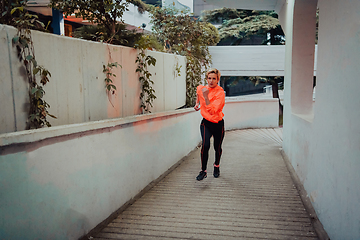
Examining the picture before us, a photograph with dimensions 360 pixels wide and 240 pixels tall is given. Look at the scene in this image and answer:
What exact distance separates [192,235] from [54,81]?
201cm

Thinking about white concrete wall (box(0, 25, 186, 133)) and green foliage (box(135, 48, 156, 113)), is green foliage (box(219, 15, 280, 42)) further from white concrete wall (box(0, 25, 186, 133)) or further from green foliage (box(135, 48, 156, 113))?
white concrete wall (box(0, 25, 186, 133))

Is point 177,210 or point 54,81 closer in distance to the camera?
point 54,81

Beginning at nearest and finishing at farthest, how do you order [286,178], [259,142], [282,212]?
[282,212] → [286,178] → [259,142]

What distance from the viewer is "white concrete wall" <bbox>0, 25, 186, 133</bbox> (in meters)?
2.28

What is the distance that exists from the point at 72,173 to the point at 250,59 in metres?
10.7

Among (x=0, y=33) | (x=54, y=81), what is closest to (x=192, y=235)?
(x=54, y=81)

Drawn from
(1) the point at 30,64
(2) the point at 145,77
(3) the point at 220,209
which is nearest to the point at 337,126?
(3) the point at 220,209

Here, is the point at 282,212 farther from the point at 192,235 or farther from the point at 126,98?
the point at 126,98

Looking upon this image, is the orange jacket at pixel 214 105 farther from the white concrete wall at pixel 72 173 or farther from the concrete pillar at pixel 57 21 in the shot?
the concrete pillar at pixel 57 21

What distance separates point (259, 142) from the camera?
859 centimetres

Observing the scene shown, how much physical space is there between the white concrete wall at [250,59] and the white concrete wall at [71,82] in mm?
8413

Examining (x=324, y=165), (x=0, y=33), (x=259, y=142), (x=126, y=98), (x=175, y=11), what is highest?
(x=175, y=11)

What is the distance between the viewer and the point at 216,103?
4.54m

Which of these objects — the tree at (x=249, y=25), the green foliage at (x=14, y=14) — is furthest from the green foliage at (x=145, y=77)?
the tree at (x=249, y=25)
